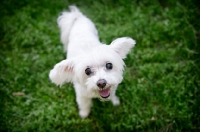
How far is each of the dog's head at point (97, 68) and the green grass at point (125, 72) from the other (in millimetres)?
1079

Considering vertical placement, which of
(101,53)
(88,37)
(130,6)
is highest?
(130,6)

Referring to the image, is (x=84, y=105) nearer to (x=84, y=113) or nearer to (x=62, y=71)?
(x=84, y=113)

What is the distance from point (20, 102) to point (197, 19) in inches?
156

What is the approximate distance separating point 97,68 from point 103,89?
0.91 feet

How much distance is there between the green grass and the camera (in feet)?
12.1

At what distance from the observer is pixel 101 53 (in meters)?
2.70

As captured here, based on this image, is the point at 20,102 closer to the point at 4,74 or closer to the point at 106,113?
the point at 4,74

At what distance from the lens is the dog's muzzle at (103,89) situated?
2656 millimetres

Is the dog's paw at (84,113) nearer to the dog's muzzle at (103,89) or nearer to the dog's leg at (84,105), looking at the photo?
the dog's leg at (84,105)

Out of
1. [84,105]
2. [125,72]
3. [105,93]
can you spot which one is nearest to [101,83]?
[105,93]

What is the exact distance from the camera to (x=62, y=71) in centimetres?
281

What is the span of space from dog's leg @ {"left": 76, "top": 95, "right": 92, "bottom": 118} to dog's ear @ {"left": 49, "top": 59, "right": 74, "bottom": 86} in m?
0.61

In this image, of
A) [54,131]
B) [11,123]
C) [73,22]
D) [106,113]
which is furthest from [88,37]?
[11,123]

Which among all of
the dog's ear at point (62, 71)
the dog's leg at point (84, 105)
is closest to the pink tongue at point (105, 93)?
the dog's ear at point (62, 71)
